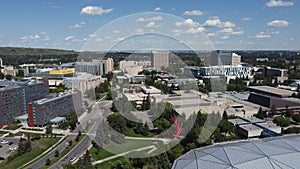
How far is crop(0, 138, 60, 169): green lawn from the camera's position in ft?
23.4

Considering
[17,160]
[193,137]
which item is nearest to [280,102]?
[193,137]

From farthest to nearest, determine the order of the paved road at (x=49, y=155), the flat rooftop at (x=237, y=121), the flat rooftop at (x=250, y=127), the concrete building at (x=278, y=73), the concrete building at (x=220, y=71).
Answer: the concrete building at (x=220, y=71), the concrete building at (x=278, y=73), the flat rooftop at (x=237, y=121), the flat rooftop at (x=250, y=127), the paved road at (x=49, y=155)

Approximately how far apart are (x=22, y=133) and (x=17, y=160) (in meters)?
2.86

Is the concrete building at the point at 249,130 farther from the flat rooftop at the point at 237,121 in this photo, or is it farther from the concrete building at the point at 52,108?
the concrete building at the point at 52,108

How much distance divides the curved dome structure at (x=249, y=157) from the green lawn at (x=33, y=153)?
5.16 meters

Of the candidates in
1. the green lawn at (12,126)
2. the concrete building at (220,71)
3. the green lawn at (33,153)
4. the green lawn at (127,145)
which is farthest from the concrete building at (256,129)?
the concrete building at (220,71)

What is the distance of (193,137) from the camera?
7129 mm

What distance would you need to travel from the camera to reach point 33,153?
7.88m

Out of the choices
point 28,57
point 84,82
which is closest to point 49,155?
point 84,82

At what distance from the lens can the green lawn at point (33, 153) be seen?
7133mm

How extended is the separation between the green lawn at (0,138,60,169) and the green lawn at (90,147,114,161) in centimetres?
177

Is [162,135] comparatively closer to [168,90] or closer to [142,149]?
[142,149]

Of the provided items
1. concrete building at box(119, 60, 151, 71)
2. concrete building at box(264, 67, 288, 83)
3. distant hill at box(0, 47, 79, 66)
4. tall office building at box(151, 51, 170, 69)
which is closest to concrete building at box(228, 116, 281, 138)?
tall office building at box(151, 51, 170, 69)

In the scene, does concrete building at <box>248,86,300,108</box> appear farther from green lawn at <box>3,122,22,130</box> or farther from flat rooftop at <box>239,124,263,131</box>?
green lawn at <box>3,122,22,130</box>
